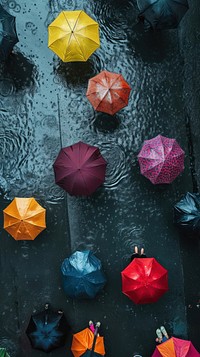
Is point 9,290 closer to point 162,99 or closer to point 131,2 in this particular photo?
point 162,99

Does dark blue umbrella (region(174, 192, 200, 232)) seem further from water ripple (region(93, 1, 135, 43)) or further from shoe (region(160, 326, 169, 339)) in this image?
water ripple (region(93, 1, 135, 43))

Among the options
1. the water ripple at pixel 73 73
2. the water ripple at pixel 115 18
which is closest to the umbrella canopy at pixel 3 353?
the water ripple at pixel 73 73

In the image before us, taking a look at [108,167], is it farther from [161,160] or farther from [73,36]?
[73,36]

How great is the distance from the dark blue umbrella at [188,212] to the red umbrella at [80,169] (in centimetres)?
142

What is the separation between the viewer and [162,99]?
11.1 m

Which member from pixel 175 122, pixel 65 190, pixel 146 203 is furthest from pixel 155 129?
pixel 65 190

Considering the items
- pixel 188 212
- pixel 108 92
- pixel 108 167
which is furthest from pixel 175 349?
pixel 108 92

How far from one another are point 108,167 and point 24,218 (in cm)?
192

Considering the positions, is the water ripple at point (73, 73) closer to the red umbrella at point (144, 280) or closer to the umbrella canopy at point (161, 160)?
the umbrella canopy at point (161, 160)

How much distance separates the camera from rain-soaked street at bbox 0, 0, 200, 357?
10.7 m

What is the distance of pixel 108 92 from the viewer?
400 inches

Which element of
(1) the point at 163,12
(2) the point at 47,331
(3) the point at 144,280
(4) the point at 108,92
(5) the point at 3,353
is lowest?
(5) the point at 3,353

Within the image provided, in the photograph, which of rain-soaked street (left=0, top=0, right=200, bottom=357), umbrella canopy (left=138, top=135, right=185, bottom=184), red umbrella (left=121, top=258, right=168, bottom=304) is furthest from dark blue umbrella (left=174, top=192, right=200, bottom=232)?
red umbrella (left=121, top=258, right=168, bottom=304)

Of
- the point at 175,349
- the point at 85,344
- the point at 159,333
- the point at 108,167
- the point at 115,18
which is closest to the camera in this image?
the point at 175,349
